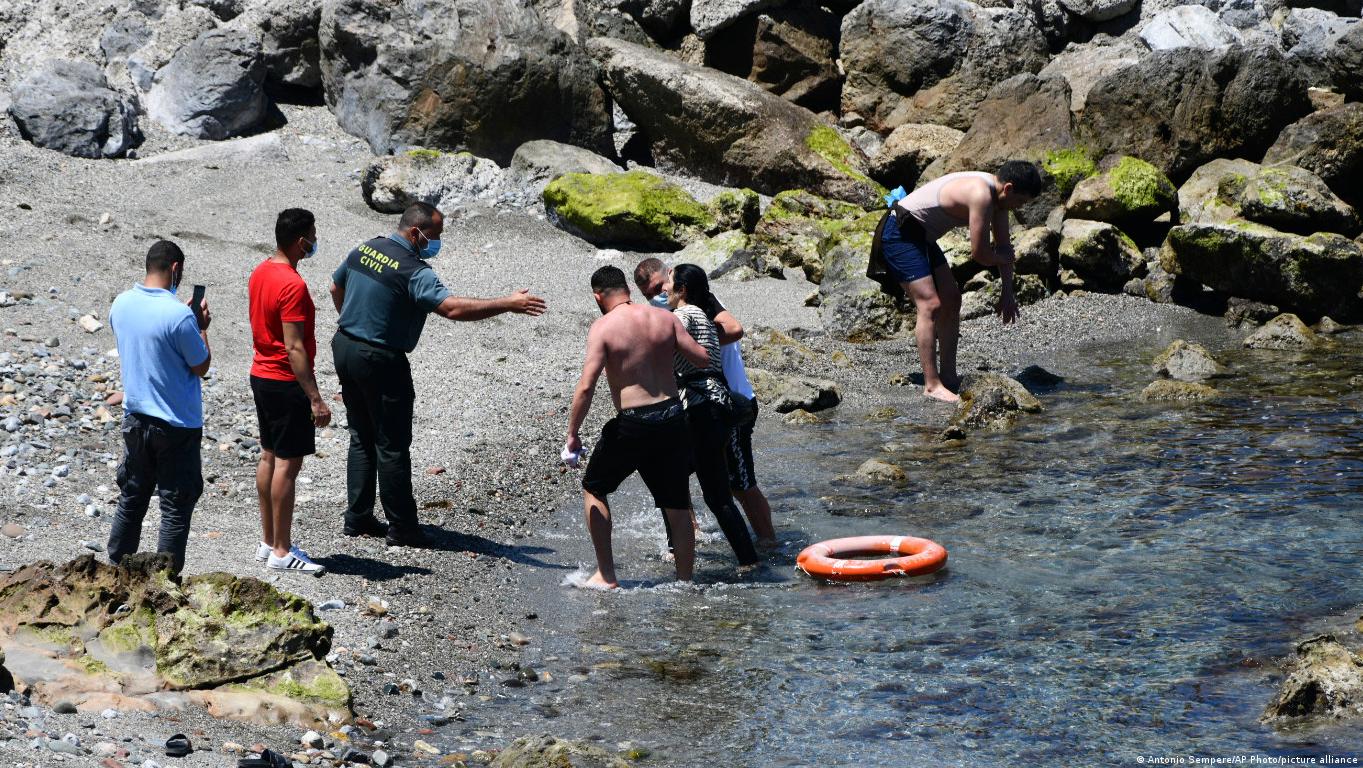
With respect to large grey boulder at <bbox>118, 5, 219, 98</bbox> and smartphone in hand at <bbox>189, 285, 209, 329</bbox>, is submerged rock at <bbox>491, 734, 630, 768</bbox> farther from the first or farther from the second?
large grey boulder at <bbox>118, 5, 219, 98</bbox>

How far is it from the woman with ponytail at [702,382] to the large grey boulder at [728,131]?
407 inches

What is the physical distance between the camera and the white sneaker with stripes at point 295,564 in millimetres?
6938

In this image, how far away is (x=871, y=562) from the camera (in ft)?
24.1

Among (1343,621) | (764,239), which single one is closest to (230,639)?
(1343,621)

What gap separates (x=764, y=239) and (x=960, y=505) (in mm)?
7563

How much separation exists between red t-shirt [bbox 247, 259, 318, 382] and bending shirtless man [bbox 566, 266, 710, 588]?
142 cm

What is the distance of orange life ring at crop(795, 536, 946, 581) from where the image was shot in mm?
7320

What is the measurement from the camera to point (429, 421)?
412 inches

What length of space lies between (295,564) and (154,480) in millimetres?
1031

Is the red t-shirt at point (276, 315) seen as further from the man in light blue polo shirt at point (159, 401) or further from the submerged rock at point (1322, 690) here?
the submerged rock at point (1322, 690)

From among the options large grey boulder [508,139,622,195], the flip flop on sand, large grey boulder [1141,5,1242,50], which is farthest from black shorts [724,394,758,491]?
large grey boulder [1141,5,1242,50]

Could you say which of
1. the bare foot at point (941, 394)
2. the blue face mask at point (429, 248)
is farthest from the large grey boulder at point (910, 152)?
the blue face mask at point (429, 248)

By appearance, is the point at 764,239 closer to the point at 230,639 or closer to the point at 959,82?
A: the point at 959,82

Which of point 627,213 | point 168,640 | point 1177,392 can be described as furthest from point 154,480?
point 627,213
